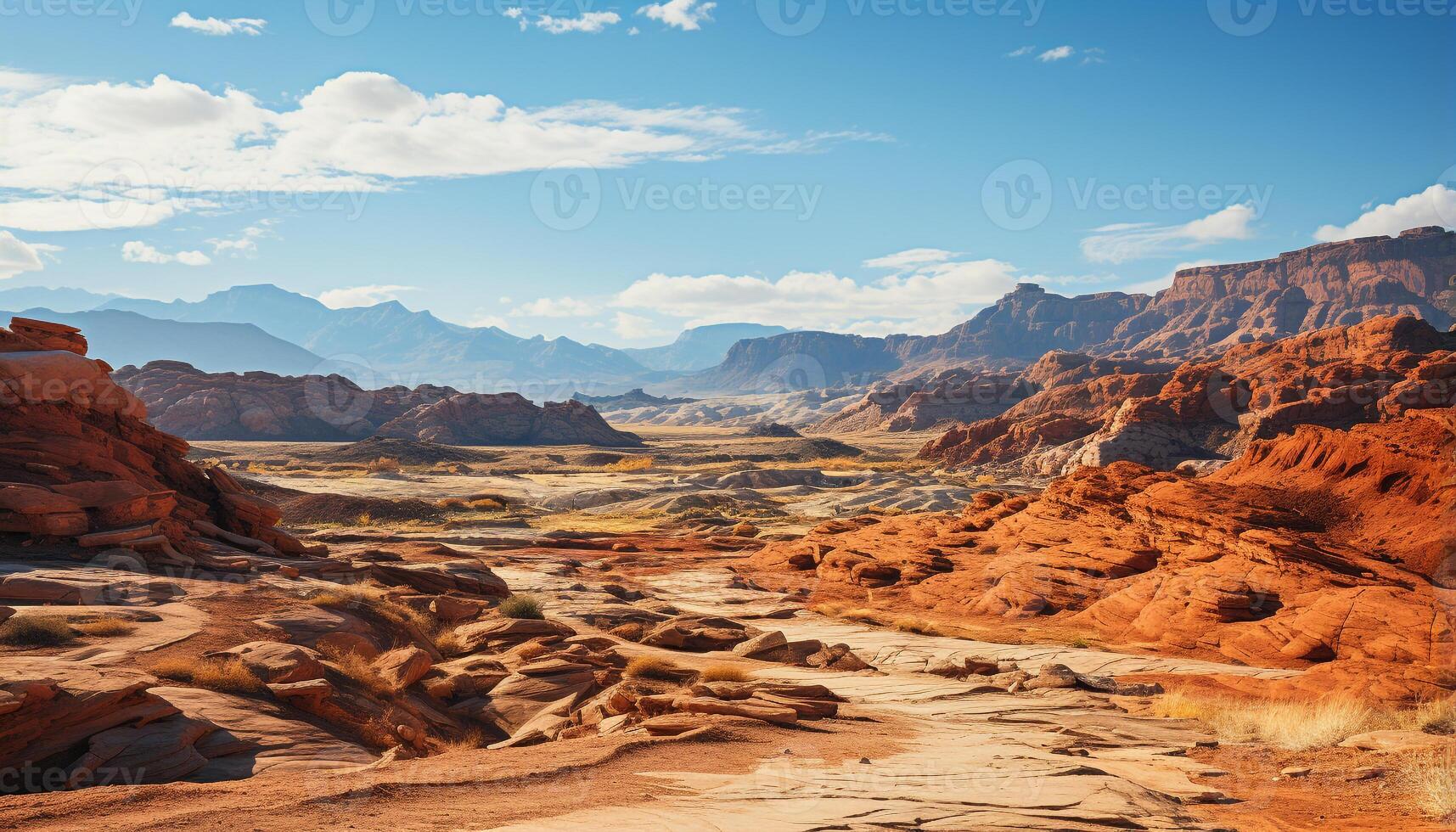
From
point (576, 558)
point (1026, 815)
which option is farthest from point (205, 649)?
point (576, 558)

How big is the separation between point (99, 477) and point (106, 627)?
325 inches

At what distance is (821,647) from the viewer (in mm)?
16672

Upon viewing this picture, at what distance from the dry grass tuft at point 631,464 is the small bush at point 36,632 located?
223 ft

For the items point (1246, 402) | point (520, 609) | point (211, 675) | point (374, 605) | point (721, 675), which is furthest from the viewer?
point (1246, 402)

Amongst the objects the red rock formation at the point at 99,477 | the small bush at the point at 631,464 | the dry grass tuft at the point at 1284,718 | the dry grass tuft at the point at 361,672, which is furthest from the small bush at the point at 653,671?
the small bush at the point at 631,464

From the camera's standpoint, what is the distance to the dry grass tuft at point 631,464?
82.8 metres

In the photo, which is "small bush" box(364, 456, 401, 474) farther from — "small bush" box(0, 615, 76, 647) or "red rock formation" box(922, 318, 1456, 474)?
"small bush" box(0, 615, 76, 647)

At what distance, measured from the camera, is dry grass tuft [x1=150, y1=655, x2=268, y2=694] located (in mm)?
9570

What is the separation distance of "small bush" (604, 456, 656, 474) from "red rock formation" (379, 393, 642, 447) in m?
28.2

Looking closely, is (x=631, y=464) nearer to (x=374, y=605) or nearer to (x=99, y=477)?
(x=99, y=477)

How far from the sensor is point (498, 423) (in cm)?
12000

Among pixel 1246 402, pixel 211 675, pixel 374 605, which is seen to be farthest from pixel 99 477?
pixel 1246 402

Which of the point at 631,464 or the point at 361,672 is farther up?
the point at 361,672

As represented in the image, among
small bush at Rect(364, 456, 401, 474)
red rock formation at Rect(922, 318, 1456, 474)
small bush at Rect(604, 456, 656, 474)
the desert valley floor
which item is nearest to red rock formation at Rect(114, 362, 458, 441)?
small bush at Rect(364, 456, 401, 474)
